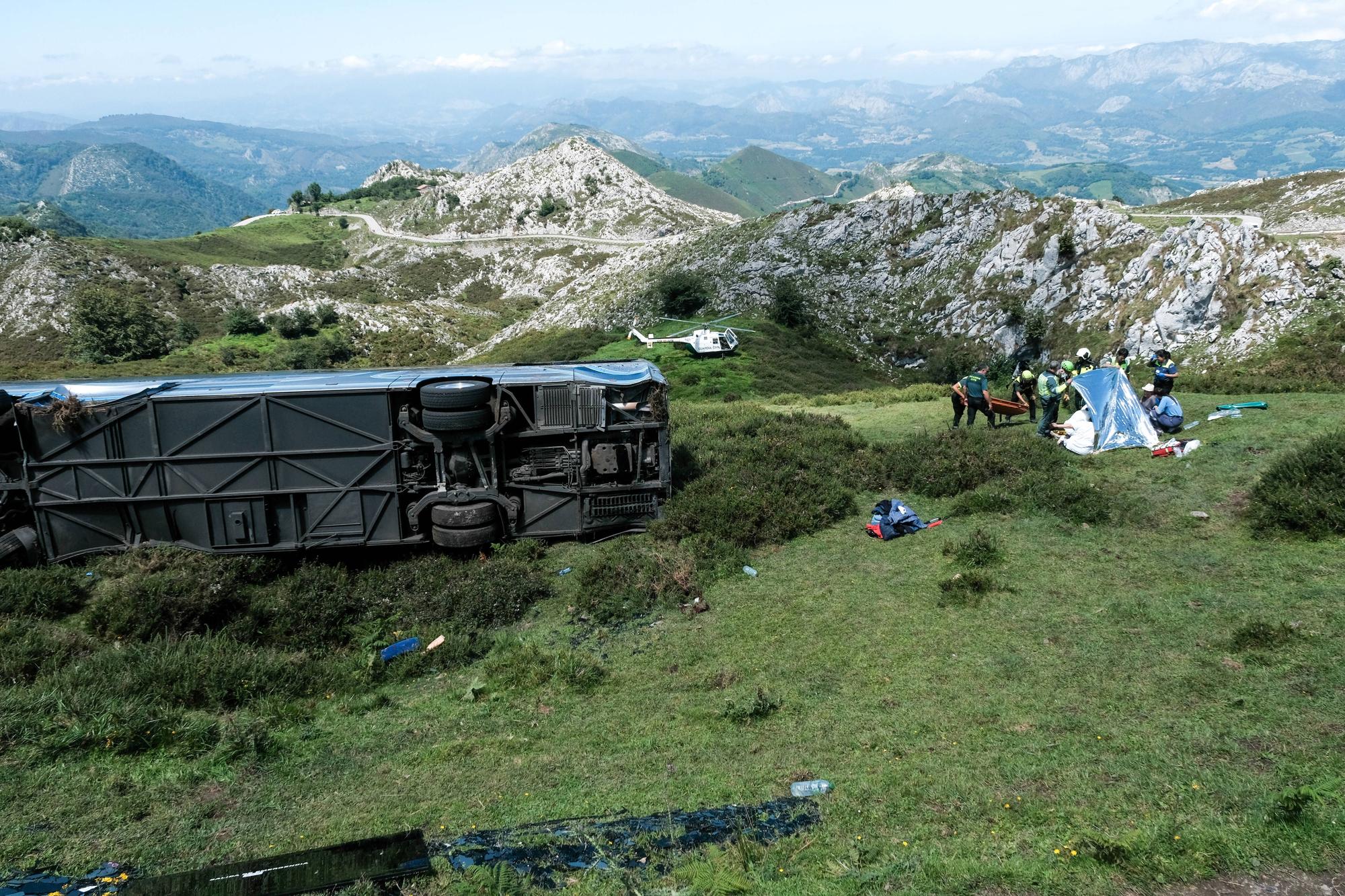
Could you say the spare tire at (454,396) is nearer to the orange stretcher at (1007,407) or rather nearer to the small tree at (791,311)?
the orange stretcher at (1007,407)

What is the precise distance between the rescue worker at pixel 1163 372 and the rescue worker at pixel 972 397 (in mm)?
3787

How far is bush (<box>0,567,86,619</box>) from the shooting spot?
1191 centimetres

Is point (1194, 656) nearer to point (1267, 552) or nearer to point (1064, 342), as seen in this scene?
point (1267, 552)

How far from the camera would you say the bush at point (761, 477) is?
14.9 metres

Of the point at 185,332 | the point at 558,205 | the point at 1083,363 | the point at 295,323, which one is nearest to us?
the point at 1083,363

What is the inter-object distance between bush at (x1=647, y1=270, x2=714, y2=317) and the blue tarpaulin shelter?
1718 inches

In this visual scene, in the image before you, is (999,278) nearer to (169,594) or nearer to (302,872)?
(169,594)

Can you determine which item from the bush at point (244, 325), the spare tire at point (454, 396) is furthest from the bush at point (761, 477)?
the bush at point (244, 325)

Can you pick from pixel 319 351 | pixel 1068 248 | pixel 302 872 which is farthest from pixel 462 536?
pixel 319 351

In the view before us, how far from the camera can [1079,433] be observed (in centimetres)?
1722

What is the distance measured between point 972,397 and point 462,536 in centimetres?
1349

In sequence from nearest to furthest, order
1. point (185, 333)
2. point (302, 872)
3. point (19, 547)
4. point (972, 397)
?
point (302, 872)
point (19, 547)
point (972, 397)
point (185, 333)

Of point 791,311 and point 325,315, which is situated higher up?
point 791,311

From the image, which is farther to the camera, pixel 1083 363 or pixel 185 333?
pixel 185 333
